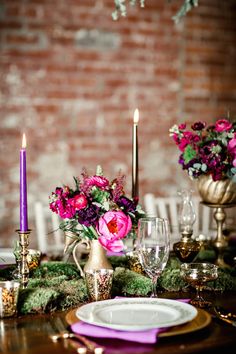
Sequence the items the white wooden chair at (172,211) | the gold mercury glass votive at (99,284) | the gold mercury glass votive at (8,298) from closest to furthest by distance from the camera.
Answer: the gold mercury glass votive at (8,298) < the gold mercury glass votive at (99,284) < the white wooden chair at (172,211)

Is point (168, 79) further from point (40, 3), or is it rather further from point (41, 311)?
point (41, 311)

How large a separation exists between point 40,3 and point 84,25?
0.94ft

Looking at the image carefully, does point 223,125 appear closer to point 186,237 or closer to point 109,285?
point 186,237

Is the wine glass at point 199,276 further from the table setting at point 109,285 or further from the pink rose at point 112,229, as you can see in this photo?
the pink rose at point 112,229

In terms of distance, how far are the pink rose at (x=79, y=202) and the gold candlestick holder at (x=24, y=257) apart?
132mm

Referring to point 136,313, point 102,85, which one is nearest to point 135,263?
point 136,313

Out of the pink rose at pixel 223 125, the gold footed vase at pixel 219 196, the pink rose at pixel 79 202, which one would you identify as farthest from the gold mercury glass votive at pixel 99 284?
the pink rose at pixel 223 125

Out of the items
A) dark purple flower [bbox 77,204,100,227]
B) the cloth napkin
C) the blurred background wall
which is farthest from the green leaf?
the blurred background wall

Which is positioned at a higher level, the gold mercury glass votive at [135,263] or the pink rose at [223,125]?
the pink rose at [223,125]

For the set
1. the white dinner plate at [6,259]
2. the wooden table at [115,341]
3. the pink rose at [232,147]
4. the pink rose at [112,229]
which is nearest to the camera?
the wooden table at [115,341]

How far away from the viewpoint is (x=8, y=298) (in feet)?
4.53

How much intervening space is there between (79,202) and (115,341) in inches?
18.5

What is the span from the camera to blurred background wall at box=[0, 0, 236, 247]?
3572 mm

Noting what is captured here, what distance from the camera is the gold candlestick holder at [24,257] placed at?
1.59m
